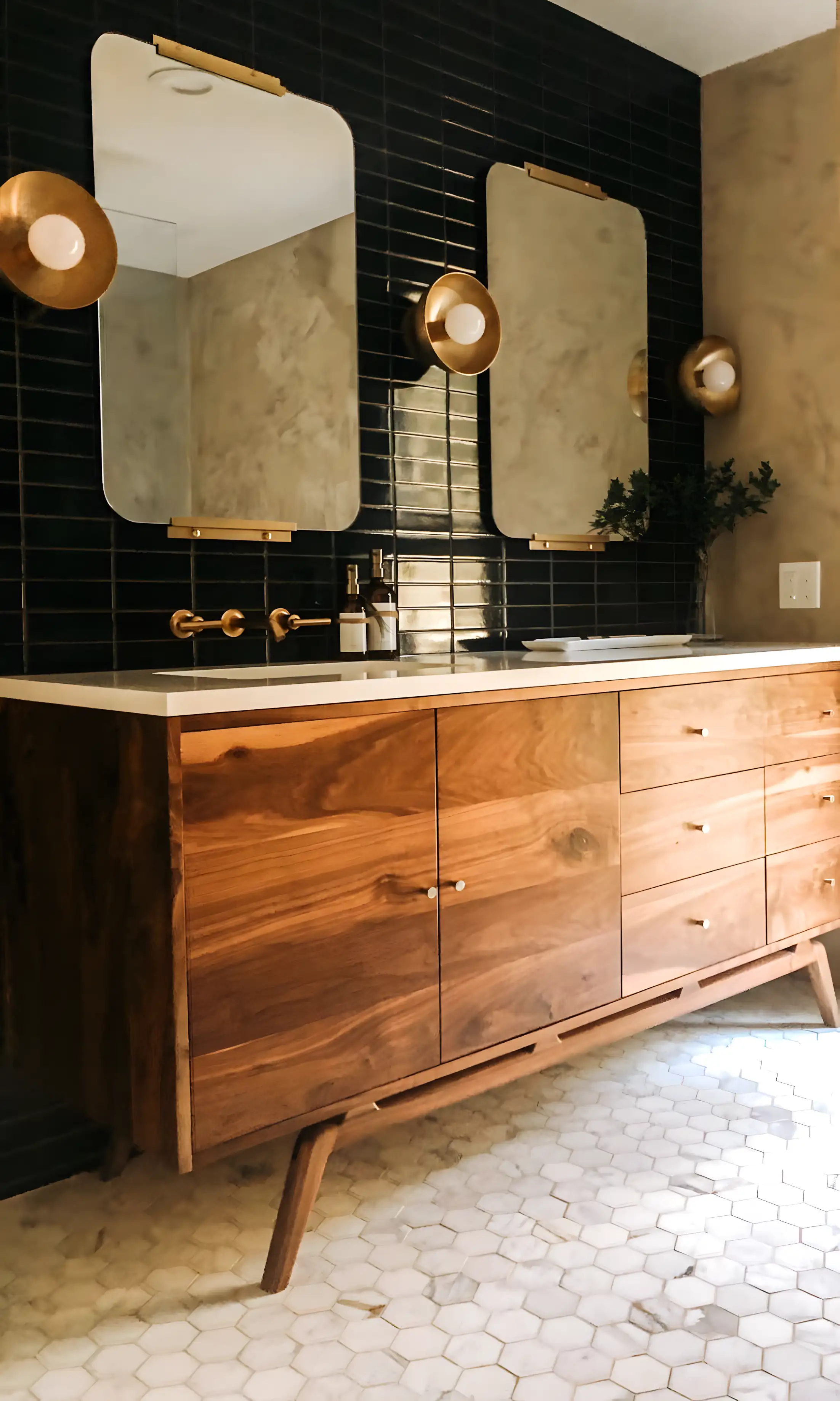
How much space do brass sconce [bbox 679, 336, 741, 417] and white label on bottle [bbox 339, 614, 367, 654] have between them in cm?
129

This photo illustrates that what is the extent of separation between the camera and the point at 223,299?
6.31 feet

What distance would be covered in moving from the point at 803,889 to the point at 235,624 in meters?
1.26

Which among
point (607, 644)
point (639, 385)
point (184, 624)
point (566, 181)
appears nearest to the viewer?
point (184, 624)

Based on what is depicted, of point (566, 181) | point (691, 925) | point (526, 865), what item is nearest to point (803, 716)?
point (691, 925)

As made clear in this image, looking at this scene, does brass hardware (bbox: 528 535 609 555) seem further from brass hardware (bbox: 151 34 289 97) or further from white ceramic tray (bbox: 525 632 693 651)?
brass hardware (bbox: 151 34 289 97)

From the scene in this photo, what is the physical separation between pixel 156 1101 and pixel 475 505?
144cm

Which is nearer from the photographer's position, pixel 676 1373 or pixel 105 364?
pixel 676 1373

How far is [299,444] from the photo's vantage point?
2.05 m

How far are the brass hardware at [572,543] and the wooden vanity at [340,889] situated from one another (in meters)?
0.62

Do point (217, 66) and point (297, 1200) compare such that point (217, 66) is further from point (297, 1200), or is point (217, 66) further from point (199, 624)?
point (297, 1200)

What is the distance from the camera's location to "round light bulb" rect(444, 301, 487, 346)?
7.18 feet

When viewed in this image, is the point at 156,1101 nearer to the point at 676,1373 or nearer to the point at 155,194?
the point at 676,1373

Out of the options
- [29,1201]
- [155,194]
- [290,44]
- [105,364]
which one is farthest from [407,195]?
[29,1201]

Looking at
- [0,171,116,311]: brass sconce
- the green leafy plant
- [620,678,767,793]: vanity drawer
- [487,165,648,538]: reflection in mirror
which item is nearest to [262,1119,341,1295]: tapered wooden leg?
[620,678,767,793]: vanity drawer
